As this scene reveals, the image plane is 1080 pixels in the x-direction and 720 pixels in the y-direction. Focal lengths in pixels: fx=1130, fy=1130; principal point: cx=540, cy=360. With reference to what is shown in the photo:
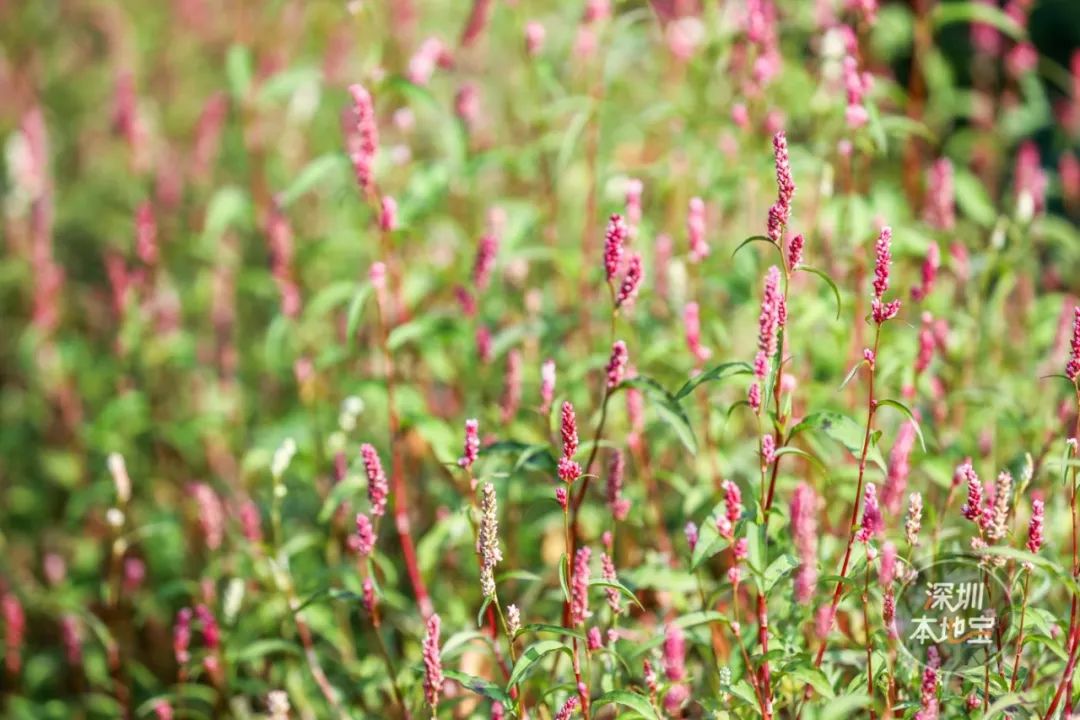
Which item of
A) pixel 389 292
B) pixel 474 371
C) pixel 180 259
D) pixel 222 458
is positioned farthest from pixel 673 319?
pixel 180 259

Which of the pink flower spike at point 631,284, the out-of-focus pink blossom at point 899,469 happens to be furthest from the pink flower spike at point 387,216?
the out-of-focus pink blossom at point 899,469

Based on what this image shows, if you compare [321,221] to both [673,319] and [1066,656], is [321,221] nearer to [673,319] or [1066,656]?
[673,319]

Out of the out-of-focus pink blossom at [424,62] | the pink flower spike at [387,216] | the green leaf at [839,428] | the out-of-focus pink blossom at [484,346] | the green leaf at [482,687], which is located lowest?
the green leaf at [482,687]

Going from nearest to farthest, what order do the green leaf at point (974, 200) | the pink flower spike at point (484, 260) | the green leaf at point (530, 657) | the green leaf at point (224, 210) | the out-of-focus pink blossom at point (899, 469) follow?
1. the green leaf at point (530, 657)
2. the out-of-focus pink blossom at point (899, 469)
3. the pink flower spike at point (484, 260)
4. the green leaf at point (974, 200)
5. the green leaf at point (224, 210)

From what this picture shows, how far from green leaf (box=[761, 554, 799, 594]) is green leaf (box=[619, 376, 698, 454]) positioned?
268 mm

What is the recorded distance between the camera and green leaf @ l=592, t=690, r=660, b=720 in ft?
6.59

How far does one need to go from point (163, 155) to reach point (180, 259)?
0.47 metres

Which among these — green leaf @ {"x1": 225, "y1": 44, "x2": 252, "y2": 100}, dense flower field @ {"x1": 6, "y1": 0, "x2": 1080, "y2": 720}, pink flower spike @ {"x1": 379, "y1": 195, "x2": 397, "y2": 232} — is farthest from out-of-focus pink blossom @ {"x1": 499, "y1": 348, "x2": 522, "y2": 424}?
green leaf @ {"x1": 225, "y1": 44, "x2": 252, "y2": 100}

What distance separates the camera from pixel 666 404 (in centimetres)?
228

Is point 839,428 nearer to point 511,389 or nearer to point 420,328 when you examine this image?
point 511,389

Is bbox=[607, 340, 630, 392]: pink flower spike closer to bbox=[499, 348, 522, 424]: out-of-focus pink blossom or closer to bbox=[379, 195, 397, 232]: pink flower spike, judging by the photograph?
bbox=[499, 348, 522, 424]: out-of-focus pink blossom

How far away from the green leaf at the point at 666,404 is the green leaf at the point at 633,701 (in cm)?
49

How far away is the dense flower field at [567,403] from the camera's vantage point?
219 cm

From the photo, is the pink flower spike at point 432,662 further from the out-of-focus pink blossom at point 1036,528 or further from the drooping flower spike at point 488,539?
the out-of-focus pink blossom at point 1036,528
